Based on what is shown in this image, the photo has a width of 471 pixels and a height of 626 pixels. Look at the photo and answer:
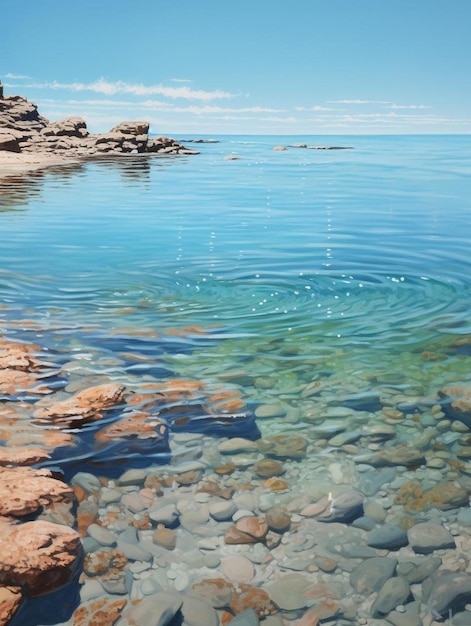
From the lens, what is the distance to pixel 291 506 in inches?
202

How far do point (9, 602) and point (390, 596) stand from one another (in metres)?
2.53

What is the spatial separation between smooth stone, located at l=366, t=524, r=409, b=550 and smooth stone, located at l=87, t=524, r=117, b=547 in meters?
2.00

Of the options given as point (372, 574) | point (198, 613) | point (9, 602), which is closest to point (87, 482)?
point (9, 602)

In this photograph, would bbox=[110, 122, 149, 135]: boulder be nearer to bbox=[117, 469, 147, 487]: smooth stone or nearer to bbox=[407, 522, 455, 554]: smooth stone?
bbox=[117, 469, 147, 487]: smooth stone

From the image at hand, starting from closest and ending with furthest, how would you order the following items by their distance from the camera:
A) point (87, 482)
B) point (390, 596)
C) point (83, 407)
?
point (390, 596) < point (87, 482) < point (83, 407)

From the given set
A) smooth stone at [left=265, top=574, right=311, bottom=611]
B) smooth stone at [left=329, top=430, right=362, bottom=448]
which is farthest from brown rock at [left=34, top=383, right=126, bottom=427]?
smooth stone at [left=265, top=574, right=311, bottom=611]

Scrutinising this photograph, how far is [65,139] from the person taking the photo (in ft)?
277

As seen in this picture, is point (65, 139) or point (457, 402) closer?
point (457, 402)

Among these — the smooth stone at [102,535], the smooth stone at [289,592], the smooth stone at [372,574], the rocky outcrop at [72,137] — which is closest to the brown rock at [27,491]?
the smooth stone at [102,535]

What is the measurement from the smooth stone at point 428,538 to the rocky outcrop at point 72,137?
7559cm

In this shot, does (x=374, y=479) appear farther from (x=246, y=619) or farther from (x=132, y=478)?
(x=132, y=478)

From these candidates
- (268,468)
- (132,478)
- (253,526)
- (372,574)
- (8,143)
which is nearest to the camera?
(372,574)

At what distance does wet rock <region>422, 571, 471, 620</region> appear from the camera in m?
3.99

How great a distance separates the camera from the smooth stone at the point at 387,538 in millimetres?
4617
